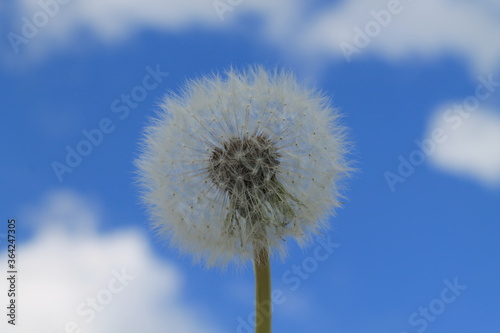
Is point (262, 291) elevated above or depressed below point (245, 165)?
below

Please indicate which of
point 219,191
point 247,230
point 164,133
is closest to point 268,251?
point 247,230

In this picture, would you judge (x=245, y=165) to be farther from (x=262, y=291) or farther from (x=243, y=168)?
(x=262, y=291)

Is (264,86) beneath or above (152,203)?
above

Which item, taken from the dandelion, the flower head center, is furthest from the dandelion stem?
the flower head center

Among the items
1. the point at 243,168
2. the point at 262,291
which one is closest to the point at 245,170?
the point at 243,168

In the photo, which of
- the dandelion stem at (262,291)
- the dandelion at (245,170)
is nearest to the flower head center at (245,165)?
the dandelion at (245,170)

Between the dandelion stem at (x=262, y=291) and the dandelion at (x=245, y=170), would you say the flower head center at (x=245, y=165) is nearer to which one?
the dandelion at (x=245, y=170)

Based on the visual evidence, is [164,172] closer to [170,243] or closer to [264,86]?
[170,243]

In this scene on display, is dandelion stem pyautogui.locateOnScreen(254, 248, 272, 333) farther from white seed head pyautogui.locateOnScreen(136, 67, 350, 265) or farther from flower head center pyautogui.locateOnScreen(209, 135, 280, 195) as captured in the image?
flower head center pyautogui.locateOnScreen(209, 135, 280, 195)
